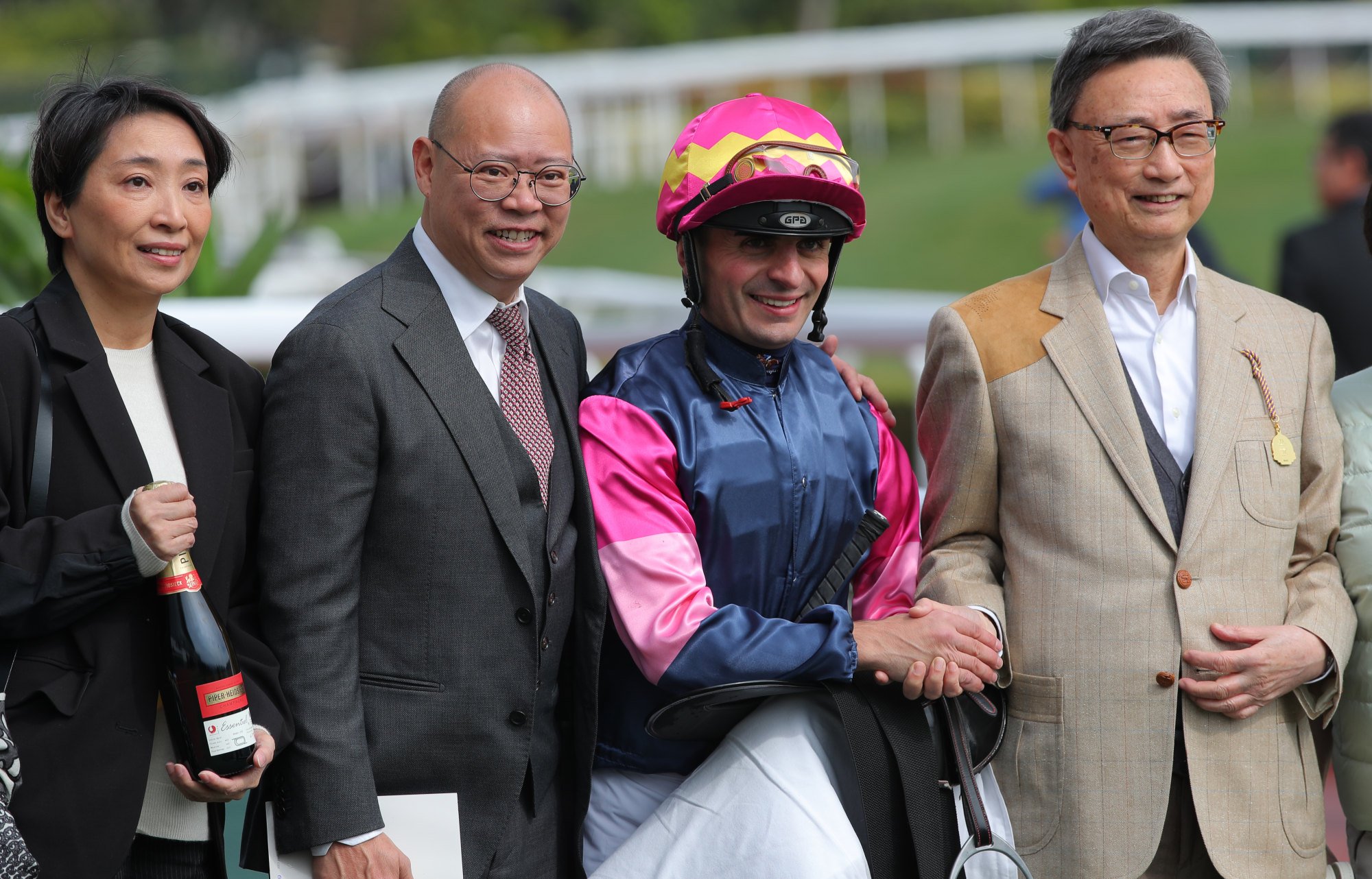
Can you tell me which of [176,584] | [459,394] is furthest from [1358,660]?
[176,584]

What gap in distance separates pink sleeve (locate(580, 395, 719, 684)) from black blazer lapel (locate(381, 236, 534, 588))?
0.63 ft

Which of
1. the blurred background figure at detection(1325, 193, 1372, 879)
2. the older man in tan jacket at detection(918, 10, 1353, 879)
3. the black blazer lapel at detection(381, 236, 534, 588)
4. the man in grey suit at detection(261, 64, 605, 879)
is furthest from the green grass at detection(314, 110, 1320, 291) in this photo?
the black blazer lapel at detection(381, 236, 534, 588)

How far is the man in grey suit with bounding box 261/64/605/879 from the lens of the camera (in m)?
2.53

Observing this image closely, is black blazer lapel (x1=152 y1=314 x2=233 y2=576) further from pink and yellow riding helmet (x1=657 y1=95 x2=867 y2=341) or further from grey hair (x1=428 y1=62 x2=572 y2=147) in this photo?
pink and yellow riding helmet (x1=657 y1=95 x2=867 y2=341)

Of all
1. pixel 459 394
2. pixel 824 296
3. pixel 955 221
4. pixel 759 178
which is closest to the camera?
pixel 459 394

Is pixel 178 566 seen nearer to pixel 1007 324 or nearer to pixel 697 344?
pixel 697 344

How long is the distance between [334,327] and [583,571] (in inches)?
25.7

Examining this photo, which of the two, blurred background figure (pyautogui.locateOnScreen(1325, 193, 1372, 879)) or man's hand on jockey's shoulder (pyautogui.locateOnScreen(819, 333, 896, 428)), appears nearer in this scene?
blurred background figure (pyautogui.locateOnScreen(1325, 193, 1372, 879))

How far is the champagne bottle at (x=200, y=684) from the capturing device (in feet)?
7.75

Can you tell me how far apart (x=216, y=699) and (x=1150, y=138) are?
2022 millimetres

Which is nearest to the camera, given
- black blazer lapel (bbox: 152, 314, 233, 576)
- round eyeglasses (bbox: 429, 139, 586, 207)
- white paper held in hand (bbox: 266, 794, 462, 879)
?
black blazer lapel (bbox: 152, 314, 233, 576)

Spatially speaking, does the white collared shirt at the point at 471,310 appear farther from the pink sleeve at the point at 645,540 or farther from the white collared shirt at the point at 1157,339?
the white collared shirt at the point at 1157,339

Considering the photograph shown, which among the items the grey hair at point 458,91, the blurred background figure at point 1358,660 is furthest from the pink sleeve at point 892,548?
the grey hair at point 458,91

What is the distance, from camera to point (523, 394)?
9.18 feet
